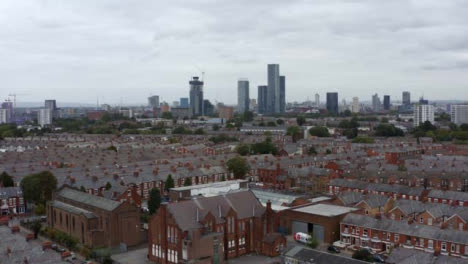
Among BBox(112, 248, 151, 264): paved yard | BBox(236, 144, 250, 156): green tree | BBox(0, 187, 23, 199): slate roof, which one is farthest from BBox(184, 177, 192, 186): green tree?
BBox(236, 144, 250, 156): green tree

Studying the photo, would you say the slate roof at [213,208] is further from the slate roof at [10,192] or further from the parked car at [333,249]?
the slate roof at [10,192]

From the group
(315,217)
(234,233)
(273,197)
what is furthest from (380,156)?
(234,233)

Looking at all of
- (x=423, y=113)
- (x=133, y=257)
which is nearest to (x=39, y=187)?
(x=133, y=257)

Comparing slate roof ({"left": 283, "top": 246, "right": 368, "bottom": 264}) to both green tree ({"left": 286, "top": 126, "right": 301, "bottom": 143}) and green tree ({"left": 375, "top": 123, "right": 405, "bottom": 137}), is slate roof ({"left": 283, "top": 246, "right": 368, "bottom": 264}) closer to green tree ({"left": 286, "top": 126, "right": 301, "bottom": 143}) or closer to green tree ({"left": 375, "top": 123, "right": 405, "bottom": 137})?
green tree ({"left": 286, "top": 126, "right": 301, "bottom": 143})

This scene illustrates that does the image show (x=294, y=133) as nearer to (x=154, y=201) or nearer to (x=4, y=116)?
(x=154, y=201)

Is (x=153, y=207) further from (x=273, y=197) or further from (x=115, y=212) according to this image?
(x=273, y=197)

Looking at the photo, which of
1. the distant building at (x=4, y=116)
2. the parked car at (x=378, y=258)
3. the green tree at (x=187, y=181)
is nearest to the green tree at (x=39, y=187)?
the green tree at (x=187, y=181)
